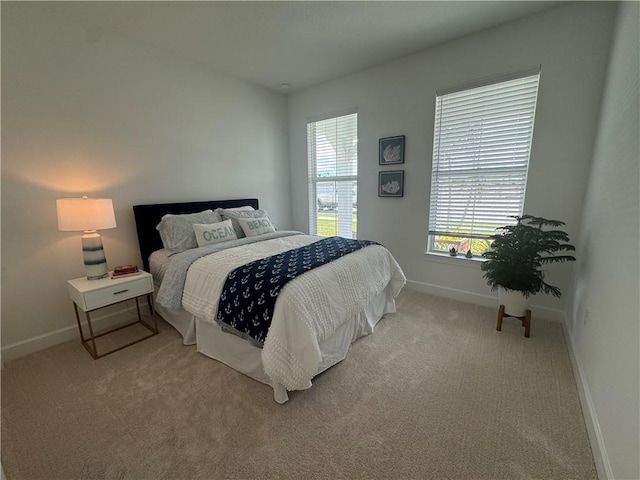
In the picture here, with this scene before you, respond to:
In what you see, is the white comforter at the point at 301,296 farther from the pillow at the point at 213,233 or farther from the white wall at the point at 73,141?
the white wall at the point at 73,141

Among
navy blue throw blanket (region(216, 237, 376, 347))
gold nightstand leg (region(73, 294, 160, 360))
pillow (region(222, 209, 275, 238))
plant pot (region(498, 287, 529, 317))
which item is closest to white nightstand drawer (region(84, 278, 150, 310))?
gold nightstand leg (region(73, 294, 160, 360))

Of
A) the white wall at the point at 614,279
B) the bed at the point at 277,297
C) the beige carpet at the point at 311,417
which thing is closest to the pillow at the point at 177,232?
the bed at the point at 277,297

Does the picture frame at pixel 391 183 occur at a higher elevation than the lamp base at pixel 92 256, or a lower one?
higher

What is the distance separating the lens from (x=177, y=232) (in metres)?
2.65

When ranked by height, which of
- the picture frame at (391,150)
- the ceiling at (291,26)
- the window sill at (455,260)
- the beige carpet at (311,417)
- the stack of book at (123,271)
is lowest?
the beige carpet at (311,417)

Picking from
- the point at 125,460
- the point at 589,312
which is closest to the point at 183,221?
the point at 125,460

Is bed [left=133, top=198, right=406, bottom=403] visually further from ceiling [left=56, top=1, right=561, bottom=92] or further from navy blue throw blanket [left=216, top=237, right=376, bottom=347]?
ceiling [left=56, top=1, right=561, bottom=92]

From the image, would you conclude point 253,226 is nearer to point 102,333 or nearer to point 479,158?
point 102,333

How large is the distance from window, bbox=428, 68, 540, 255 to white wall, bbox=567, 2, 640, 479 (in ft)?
1.81

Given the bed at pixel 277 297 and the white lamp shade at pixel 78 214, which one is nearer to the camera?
the bed at pixel 277 297

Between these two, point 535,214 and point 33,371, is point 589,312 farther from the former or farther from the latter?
point 33,371

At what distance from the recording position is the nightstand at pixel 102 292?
208 cm

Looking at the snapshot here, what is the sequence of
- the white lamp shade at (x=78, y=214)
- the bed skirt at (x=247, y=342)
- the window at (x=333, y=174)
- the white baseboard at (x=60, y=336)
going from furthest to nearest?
the window at (x=333, y=174) < the white baseboard at (x=60, y=336) < the white lamp shade at (x=78, y=214) < the bed skirt at (x=247, y=342)

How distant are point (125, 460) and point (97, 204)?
1775 mm
